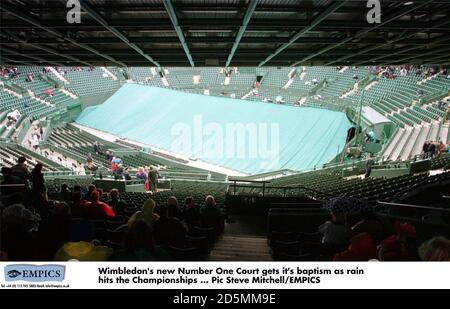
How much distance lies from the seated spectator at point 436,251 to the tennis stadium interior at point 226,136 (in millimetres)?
11

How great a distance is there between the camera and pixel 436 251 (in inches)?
79.2

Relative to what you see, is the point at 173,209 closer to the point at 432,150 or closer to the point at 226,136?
the point at 432,150

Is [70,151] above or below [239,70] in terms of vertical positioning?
below

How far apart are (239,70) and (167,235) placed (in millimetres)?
31775

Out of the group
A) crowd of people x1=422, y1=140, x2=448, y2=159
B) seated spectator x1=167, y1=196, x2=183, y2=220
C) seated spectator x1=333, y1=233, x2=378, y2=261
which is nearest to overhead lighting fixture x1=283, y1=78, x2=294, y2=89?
crowd of people x1=422, y1=140, x2=448, y2=159

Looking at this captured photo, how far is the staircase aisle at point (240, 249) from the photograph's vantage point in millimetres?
3293

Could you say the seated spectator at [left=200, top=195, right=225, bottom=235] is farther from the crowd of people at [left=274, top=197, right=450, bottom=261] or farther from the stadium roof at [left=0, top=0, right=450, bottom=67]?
the stadium roof at [left=0, top=0, right=450, bottom=67]

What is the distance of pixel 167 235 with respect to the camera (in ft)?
9.83

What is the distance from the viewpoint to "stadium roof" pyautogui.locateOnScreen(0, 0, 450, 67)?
368cm

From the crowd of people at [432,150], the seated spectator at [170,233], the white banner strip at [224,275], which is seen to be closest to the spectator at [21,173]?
the seated spectator at [170,233]

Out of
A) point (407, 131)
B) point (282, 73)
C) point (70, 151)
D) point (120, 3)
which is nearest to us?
point (120, 3)
